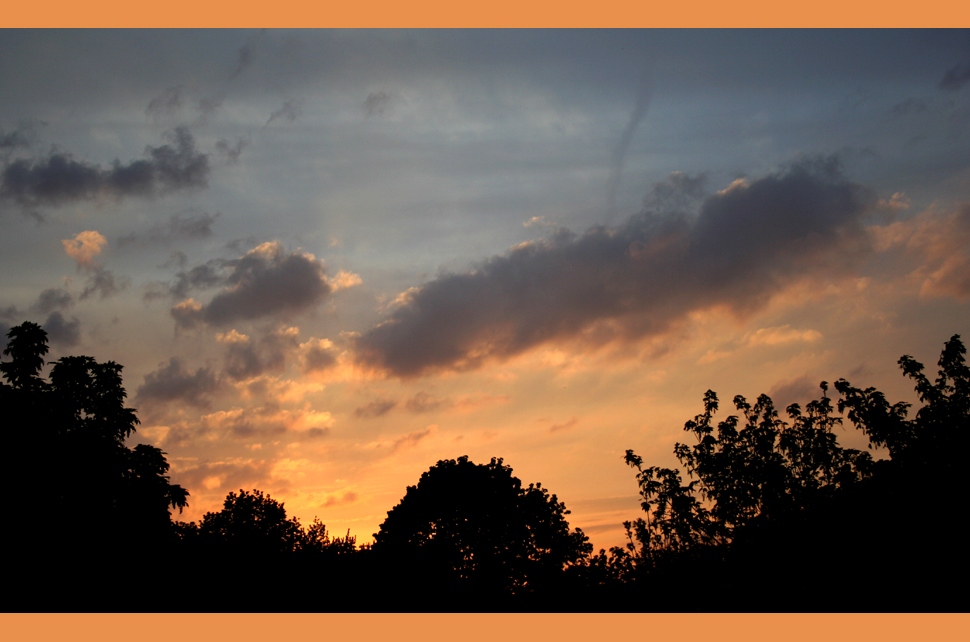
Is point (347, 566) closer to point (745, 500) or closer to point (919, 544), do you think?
point (745, 500)

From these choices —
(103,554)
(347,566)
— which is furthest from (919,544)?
(103,554)

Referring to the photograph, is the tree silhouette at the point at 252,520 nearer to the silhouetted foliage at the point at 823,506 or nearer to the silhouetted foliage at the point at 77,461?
the silhouetted foliage at the point at 77,461

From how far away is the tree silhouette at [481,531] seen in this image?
5672cm

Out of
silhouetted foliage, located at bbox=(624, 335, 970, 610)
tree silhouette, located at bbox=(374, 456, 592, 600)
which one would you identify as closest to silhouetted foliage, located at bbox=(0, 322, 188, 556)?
tree silhouette, located at bbox=(374, 456, 592, 600)

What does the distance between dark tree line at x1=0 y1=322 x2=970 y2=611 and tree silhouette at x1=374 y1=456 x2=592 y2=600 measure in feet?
27.3

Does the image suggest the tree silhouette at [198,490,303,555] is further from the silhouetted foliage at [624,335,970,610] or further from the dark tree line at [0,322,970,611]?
the silhouetted foliage at [624,335,970,610]

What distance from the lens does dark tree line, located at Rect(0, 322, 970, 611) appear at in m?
28.8

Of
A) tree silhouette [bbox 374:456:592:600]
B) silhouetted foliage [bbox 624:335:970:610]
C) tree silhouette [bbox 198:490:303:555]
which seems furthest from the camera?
tree silhouette [bbox 198:490:303:555]

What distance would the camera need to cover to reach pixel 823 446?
113ft

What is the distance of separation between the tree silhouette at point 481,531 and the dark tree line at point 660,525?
8.31 m

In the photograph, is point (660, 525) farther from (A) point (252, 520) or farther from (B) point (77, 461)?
(A) point (252, 520)

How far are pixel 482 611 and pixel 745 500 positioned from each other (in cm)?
2823

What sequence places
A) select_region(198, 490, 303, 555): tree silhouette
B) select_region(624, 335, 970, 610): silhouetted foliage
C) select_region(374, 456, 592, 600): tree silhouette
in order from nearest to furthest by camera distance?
select_region(624, 335, 970, 610): silhouetted foliage, select_region(374, 456, 592, 600): tree silhouette, select_region(198, 490, 303, 555): tree silhouette

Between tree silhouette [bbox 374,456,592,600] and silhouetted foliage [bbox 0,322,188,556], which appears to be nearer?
silhouetted foliage [bbox 0,322,188,556]
